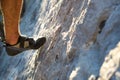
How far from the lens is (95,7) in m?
4.28

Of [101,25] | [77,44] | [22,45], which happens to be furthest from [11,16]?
[101,25]

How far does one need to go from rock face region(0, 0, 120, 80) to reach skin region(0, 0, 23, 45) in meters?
0.72

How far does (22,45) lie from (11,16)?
66 cm

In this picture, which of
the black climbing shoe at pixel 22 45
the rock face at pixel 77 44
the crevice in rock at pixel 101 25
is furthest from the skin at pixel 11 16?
the crevice in rock at pixel 101 25

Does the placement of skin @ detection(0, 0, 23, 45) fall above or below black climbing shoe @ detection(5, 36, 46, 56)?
above

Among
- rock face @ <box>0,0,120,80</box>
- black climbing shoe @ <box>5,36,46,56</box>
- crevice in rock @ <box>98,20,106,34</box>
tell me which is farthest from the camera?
black climbing shoe @ <box>5,36,46,56</box>

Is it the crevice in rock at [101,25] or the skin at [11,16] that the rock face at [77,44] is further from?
the skin at [11,16]

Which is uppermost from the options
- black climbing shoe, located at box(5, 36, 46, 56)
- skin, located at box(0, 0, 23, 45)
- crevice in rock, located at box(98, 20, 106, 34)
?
crevice in rock, located at box(98, 20, 106, 34)

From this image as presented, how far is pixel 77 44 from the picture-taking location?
436 cm

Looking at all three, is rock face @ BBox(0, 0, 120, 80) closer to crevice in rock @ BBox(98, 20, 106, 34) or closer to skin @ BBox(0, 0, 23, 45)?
crevice in rock @ BBox(98, 20, 106, 34)

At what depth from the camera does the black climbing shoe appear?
4945 mm

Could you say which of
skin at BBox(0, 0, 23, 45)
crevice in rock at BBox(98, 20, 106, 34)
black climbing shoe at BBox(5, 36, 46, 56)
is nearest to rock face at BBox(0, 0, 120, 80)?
crevice in rock at BBox(98, 20, 106, 34)

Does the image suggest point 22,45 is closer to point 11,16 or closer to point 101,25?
point 11,16

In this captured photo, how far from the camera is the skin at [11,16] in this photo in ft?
14.5
